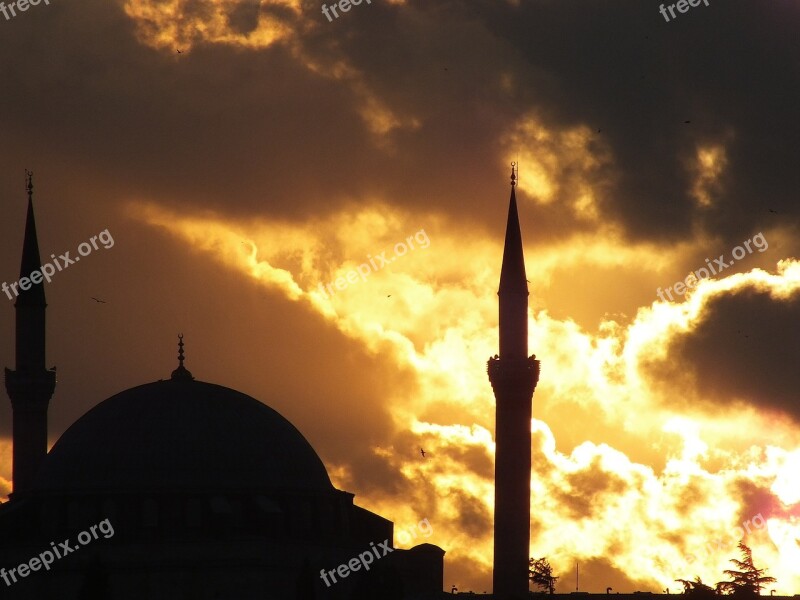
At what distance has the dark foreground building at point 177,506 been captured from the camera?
79312 mm

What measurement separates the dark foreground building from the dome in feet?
0.16

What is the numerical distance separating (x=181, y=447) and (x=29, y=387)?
681 centimetres

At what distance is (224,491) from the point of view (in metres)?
82.1

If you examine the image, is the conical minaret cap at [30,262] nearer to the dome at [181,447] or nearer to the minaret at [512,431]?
the dome at [181,447]

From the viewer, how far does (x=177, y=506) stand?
267ft

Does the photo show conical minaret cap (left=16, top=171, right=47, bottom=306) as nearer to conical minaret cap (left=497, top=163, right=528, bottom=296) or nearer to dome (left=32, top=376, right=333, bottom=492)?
dome (left=32, top=376, right=333, bottom=492)

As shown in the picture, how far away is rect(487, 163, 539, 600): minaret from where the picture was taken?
3093 inches

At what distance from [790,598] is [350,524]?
50.9ft

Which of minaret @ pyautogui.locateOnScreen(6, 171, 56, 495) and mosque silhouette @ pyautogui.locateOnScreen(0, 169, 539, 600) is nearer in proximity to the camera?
mosque silhouette @ pyautogui.locateOnScreen(0, 169, 539, 600)

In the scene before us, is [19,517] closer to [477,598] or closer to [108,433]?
[108,433]
